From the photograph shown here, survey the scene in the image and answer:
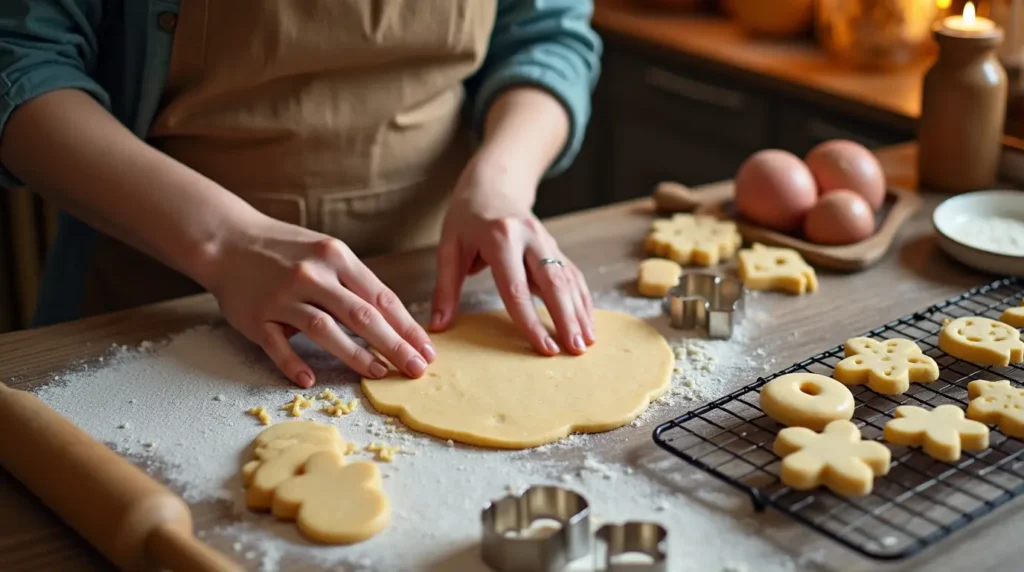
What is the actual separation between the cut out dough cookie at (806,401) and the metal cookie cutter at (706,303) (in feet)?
0.54

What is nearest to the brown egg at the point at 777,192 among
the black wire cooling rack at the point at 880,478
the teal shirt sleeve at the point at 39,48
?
the black wire cooling rack at the point at 880,478

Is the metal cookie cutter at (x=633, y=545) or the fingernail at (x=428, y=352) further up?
the metal cookie cutter at (x=633, y=545)

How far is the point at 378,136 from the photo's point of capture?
1.36 meters

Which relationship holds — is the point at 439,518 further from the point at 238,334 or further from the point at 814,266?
the point at 814,266

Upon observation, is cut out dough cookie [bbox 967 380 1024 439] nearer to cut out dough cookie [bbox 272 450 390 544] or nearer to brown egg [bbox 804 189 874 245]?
brown egg [bbox 804 189 874 245]

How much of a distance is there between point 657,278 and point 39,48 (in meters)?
0.72

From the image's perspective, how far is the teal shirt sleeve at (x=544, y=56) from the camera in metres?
1.44

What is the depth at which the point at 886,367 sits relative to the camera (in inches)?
41.3

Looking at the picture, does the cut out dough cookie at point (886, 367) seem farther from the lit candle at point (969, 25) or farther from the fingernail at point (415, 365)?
the lit candle at point (969, 25)

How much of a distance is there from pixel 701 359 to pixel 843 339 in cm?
16

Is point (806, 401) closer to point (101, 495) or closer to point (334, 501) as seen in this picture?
point (334, 501)

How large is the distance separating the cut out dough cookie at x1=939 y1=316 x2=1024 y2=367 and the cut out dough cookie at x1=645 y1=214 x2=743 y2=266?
32cm

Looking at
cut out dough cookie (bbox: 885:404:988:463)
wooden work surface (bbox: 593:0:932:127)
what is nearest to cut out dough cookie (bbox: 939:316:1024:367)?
cut out dough cookie (bbox: 885:404:988:463)

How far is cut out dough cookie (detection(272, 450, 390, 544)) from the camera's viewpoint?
85 cm
